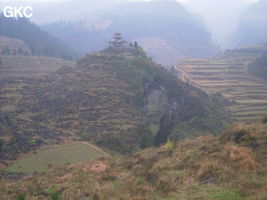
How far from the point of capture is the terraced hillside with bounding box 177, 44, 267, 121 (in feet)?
151

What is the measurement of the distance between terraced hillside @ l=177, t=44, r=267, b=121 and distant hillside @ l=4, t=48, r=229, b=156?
10.9 feet

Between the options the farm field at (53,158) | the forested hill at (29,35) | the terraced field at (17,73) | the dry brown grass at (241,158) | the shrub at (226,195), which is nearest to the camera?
the shrub at (226,195)

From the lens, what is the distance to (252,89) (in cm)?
5506

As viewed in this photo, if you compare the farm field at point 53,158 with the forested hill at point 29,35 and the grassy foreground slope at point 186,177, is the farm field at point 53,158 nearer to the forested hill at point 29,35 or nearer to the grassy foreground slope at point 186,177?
the grassy foreground slope at point 186,177

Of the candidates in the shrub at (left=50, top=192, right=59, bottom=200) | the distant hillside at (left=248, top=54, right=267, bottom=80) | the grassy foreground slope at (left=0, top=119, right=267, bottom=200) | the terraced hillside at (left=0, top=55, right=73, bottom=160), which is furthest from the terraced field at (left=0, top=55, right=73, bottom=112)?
the distant hillside at (left=248, top=54, right=267, bottom=80)

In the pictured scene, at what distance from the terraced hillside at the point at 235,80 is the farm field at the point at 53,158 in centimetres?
2257

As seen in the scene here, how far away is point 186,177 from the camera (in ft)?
36.3

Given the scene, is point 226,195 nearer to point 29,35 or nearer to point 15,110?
point 15,110

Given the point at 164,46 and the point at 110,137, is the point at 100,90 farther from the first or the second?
the point at 164,46

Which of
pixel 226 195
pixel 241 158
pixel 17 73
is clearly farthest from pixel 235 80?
pixel 226 195

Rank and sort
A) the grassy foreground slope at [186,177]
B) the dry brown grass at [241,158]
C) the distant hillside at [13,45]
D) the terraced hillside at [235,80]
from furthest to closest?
the distant hillside at [13,45], the terraced hillside at [235,80], the dry brown grass at [241,158], the grassy foreground slope at [186,177]

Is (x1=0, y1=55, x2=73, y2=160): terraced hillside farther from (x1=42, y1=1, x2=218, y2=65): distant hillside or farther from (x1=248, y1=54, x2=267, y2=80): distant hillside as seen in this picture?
(x1=42, y1=1, x2=218, y2=65): distant hillside

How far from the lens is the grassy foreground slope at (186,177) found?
9.36 meters

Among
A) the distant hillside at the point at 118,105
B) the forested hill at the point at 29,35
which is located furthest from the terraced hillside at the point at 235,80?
the forested hill at the point at 29,35
